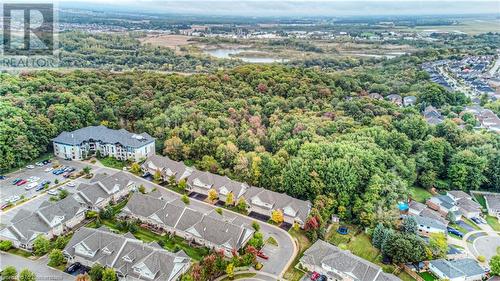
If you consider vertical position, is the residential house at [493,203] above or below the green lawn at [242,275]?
above

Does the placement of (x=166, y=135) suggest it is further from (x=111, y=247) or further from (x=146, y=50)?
(x=146, y=50)

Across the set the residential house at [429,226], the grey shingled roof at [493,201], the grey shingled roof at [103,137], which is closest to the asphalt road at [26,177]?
the grey shingled roof at [103,137]

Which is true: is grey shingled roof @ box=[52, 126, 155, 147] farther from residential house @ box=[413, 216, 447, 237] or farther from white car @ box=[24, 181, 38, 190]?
residential house @ box=[413, 216, 447, 237]

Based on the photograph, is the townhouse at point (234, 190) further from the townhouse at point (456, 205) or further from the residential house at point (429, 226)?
the townhouse at point (456, 205)

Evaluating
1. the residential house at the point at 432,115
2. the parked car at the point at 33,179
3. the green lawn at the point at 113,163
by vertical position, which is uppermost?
the residential house at the point at 432,115

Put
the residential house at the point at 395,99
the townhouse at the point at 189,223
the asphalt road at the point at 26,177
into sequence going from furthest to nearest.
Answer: the residential house at the point at 395,99 → the asphalt road at the point at 26,177 → the townhouse at the point at 189,223

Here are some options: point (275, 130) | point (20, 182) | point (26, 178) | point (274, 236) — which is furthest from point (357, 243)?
point (26, 178)

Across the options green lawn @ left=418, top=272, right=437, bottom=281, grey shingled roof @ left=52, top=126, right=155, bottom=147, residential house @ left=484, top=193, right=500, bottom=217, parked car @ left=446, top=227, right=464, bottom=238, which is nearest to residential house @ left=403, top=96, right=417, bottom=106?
residential house @ left=484, top=193, right=500, bottom=217
